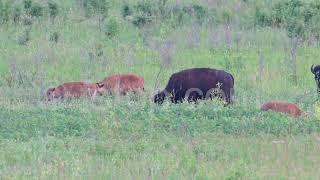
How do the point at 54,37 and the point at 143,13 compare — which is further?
the point at 143,13

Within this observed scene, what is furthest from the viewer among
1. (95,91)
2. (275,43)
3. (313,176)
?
(275,43)

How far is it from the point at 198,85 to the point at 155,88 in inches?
60.3

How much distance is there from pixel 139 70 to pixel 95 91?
290 centimetres

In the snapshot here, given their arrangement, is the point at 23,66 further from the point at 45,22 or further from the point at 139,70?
the point at 45,22

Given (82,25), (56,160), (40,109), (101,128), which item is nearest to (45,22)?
(82,25)

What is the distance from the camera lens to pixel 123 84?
15.5 m

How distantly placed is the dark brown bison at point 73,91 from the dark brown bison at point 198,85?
1.08m

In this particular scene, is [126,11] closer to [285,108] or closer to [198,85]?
[198,85]

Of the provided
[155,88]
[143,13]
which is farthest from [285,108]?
[143,13]

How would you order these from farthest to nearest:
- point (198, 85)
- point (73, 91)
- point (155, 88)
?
1. point (155, 88)
2. point (73, 91)
3. point (198, 85)

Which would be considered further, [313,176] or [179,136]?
[179,136]

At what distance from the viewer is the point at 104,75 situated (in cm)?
1745

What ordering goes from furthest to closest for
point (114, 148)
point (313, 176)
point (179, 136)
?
point (179, 136) < point (114, 148) < point (313, 176)

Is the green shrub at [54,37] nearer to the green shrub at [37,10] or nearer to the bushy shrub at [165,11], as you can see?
the green shrub at [37,10]
